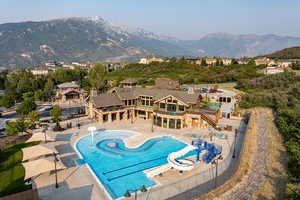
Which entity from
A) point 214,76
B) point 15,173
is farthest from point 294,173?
point 214,76

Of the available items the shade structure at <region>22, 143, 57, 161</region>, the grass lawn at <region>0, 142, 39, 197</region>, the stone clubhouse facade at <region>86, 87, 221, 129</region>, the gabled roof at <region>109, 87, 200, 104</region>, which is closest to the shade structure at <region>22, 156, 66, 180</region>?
the grass lawn at <region>0, 142, 39, 197</region>

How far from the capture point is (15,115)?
4334cm

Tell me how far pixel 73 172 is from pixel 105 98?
1794 cm

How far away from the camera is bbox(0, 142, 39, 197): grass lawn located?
15.6 meters

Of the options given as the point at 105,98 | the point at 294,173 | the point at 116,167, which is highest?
the point at 105,98

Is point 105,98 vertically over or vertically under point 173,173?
over

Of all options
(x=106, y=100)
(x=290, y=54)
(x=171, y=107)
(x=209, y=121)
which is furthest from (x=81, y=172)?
(x=290, y=54)

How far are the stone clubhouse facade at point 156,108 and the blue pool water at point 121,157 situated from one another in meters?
4.59

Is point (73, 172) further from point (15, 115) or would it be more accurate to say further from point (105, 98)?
point (15, 115)

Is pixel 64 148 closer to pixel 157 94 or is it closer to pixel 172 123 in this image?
pixel 172 123

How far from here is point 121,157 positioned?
22250 millimetres

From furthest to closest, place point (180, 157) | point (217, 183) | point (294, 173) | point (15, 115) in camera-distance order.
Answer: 1. point (15, 115)
2. point (180, 157)
3. point (217, 183)
4. point (294, 173)

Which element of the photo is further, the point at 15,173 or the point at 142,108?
the point at 142,108

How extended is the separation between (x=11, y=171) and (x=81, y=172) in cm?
649
